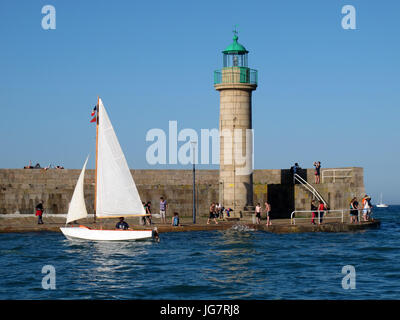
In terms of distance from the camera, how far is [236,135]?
4212 centimetres

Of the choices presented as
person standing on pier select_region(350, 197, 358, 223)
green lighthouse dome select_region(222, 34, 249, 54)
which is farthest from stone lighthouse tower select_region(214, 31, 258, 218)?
person standing on pier select_region(350, 197, 358, 223)

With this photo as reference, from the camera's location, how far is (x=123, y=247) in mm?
31641

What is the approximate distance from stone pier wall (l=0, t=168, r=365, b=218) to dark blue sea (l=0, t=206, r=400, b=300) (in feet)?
24.9

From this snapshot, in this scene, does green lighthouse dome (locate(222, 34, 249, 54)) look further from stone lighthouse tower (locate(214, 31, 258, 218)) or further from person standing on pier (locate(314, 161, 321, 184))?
person standing on pier (locate(314, 161, 321, 184))

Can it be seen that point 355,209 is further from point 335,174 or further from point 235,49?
point 235,49

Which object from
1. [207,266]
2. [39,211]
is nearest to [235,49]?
[39,211]

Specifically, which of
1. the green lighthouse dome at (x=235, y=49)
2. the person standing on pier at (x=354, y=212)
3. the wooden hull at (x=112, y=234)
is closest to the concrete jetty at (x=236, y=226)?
the person standing on pier at (x=354, y=212)

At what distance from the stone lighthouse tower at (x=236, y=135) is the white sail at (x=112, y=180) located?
10.1m

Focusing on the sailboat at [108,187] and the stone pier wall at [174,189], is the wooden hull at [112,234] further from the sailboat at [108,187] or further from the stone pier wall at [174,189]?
the stone pier wall at [174,189]

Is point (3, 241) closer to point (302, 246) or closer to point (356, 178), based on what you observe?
point (302, 246)

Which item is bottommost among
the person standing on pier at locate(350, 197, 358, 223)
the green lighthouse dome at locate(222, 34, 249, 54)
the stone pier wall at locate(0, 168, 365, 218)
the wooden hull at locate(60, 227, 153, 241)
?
the wooden hull at locate(60, 227, 153, 241)

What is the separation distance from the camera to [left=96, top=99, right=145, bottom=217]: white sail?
34.0 metres

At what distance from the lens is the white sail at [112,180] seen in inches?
1337
